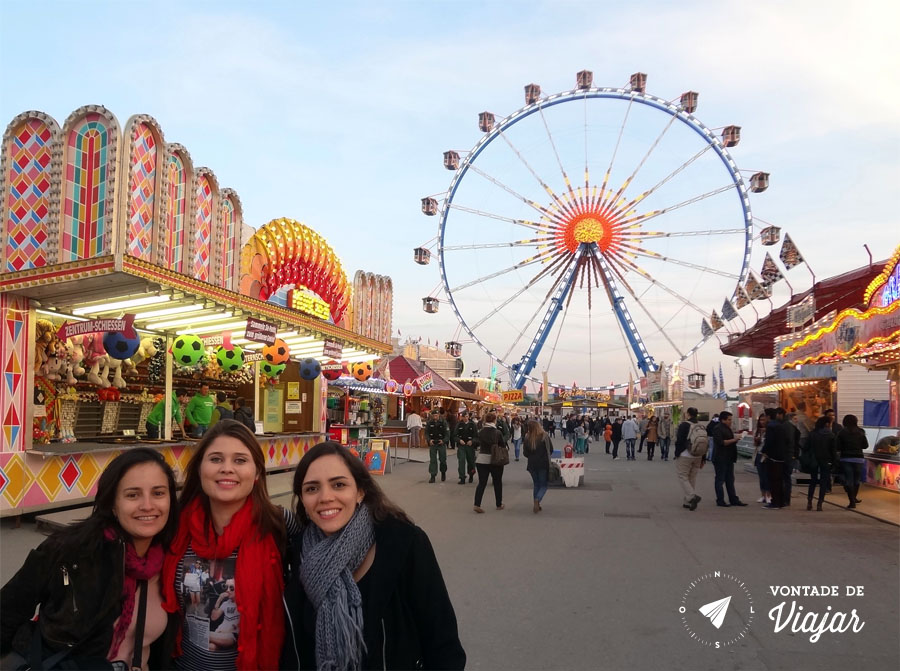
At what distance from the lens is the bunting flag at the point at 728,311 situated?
99.9 feet

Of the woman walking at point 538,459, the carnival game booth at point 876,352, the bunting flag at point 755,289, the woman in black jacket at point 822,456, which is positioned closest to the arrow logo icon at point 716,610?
the woman walking at point 538,459

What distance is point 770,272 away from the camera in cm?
2581

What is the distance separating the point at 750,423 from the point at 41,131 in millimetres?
25126

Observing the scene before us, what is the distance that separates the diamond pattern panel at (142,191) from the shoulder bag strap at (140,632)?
8.12 meters

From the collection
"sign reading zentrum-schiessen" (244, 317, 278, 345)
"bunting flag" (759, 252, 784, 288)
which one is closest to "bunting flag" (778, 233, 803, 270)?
"bunting flag" (759, 252, 784, 288)

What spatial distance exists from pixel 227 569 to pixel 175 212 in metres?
9.67

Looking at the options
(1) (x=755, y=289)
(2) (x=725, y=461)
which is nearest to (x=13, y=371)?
(2) (x=725, y=461)

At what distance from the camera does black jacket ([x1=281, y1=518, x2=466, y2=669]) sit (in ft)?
7.16

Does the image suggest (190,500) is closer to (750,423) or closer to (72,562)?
(72,562)

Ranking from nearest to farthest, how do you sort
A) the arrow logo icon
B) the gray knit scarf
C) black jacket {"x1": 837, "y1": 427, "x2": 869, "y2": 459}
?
the gray knit scarf
the arrow logo icon
black jacket {"x1": 837, "y1": 427, "x2": 869, "y2": 459}

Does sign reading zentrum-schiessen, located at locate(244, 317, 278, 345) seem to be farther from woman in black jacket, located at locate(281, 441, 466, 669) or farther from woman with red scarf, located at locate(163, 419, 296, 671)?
woman in black jacket, located at locate(281, 441, 466, 669)

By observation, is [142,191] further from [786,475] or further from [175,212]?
→ [786,475]

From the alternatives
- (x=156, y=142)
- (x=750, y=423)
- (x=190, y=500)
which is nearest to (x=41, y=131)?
(x=156, y=142)

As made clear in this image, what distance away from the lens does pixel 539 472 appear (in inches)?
423
